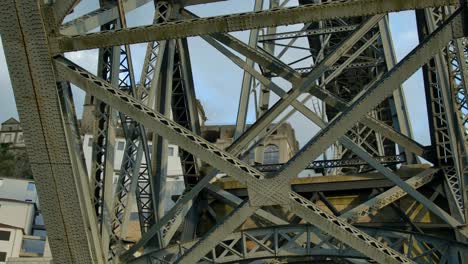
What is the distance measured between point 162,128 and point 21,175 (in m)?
67.1

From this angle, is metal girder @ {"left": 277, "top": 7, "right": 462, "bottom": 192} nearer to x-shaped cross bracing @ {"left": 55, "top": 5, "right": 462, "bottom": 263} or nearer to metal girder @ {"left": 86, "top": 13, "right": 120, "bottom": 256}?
x-shaped cross bracing @ {"left": 55, "top": 5, "right": 462, "bottom": 263}

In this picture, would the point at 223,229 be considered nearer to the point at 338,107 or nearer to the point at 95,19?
the point at 95,19

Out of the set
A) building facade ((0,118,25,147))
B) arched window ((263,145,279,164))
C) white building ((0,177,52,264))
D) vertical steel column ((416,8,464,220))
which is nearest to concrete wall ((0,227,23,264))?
white building ((0,177,52,264))

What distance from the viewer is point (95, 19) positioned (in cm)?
693

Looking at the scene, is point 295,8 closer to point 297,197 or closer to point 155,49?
point 297,197

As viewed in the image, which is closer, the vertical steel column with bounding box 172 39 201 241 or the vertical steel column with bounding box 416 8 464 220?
the vertical steel column with bounding box 416 8 464 220

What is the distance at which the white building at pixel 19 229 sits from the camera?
37375 millimetres

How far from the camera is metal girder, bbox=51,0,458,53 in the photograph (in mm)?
5488

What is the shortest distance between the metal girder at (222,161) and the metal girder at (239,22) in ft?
1.15

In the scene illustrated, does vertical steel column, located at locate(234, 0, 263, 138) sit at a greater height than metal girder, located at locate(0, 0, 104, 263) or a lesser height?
greater

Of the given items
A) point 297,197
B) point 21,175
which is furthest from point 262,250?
point 21,175

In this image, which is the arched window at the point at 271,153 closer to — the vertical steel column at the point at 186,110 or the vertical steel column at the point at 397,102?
the vertical steel column at the point at 397,102

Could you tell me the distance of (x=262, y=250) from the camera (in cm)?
834

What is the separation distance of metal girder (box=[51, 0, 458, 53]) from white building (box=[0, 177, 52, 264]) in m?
29.3
